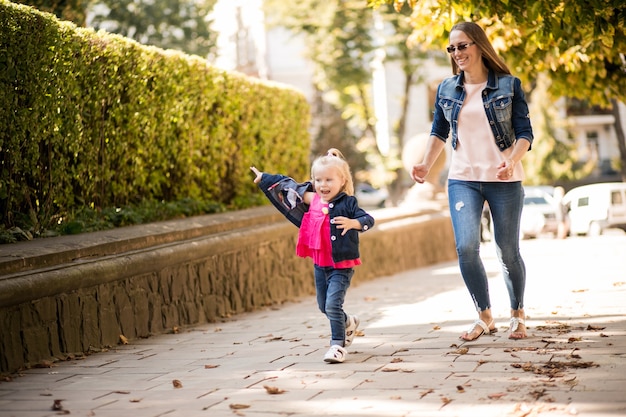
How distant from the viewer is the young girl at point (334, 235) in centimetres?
590

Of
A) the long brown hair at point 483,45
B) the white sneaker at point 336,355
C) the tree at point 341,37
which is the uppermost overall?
the tree at point 341,37

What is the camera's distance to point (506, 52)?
33.3 ft

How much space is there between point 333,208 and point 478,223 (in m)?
1.00

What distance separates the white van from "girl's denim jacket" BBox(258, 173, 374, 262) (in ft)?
79.9

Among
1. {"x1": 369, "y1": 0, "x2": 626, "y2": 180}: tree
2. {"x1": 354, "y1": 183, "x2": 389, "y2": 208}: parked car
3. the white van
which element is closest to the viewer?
{"x1": 369, "y1": 0, "x2": 626, "y2": 180}: tree

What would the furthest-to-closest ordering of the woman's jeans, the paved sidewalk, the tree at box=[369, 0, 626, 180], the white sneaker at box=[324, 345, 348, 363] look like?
the tree at box=[369, 0, 626, 180] → the woman's jeans → the white sneaker at box=[324, 345, 348, 363] → the paved sidewalk

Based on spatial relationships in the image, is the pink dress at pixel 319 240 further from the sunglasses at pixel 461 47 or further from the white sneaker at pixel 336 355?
the sunglasses at pixel 461 47

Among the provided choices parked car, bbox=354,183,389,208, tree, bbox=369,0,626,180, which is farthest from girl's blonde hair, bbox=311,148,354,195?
parked car, bbox=354,183,389,208

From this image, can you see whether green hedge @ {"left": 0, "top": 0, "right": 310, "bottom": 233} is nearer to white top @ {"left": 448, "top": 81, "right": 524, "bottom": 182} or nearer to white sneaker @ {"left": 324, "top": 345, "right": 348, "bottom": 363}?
white sneaker @ {"left": 324, "top": 345, "right": 348, "bottom": 363}

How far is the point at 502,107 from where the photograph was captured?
20.1 ft

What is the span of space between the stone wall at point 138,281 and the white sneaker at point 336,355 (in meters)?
1.80

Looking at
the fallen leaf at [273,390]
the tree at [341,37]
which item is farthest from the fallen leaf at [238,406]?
the tree at [341,37]

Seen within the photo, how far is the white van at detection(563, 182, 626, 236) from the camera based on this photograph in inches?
1141

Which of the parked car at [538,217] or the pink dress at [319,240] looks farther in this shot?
the parked car at [538,217]
